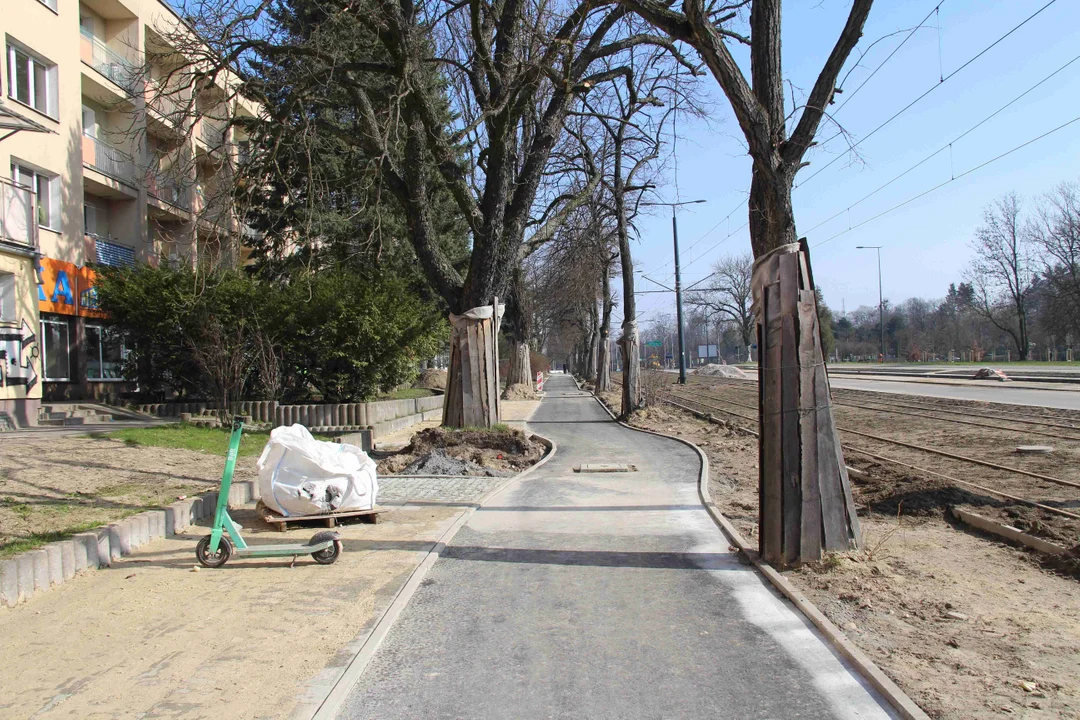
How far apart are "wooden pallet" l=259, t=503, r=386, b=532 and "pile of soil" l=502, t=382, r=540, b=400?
27655 millimetres

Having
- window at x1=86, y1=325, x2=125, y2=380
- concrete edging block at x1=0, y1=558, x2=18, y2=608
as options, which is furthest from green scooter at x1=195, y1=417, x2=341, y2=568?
window at x1=86, y1=325, x2=125, y2=380

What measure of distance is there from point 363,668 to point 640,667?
1.57 meters

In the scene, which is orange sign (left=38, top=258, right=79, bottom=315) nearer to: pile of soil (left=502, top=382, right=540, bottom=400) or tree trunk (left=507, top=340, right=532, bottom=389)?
pile of soil (left=502, top=382, right=540, bottom=400)

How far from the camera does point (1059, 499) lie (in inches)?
340

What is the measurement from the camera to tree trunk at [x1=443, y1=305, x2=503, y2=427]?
14.3 m

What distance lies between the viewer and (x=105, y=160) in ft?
78.5

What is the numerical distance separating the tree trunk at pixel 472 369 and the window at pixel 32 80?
1378 cm

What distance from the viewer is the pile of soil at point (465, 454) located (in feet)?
40.5

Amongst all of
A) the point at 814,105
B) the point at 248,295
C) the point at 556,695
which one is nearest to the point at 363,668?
the point at 556,695

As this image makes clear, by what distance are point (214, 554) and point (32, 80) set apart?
19.3 meters

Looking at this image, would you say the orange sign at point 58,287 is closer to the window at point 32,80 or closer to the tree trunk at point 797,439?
the window at point 32,80

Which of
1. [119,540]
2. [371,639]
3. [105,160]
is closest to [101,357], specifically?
[105,160]

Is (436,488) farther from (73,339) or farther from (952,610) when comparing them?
(73,339)

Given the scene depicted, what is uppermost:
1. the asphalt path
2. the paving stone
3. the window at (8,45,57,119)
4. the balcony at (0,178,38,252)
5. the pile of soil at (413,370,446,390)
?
the window at (8,45,57,119)
